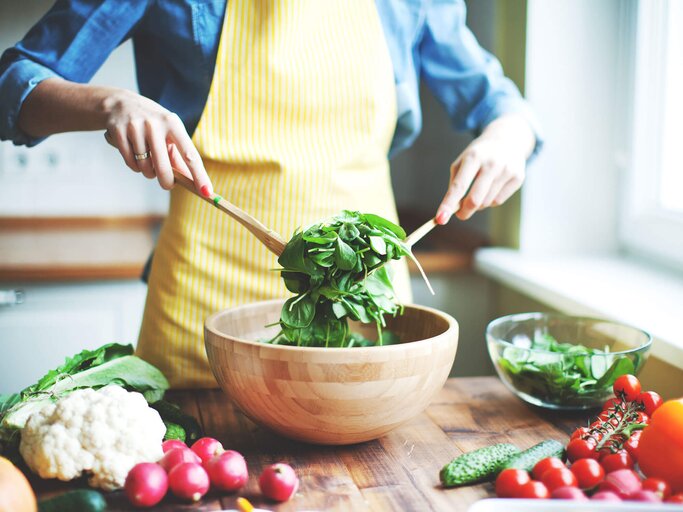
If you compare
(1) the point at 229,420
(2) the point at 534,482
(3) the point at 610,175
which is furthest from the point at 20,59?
(3) the point at 610,175

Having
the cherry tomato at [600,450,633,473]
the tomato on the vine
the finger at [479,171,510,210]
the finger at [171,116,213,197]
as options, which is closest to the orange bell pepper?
the cherry tomato at [600,450,633,473]

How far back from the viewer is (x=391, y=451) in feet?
3.13

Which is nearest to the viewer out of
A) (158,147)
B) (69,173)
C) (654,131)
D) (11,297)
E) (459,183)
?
(158,147)

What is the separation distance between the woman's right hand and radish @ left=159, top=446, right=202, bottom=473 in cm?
36

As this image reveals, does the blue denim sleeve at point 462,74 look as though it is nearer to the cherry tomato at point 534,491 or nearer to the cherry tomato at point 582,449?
the cherry tomato at point 582,449

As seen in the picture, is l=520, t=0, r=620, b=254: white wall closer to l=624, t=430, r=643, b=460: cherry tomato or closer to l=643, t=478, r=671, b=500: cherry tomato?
l=624, t=430, r=643, b=460: cherry tomato

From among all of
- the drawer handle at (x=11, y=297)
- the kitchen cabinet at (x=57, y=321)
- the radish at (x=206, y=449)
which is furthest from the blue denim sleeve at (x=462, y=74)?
the drawer handle at (x=11, y=297)

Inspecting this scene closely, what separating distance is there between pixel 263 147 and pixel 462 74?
0.43 meters

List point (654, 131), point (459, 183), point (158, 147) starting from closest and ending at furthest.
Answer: point (158, 147), point (459, 183), point (654, 131)

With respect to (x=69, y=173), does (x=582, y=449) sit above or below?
below

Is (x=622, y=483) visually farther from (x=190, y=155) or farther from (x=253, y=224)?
(x=190, y=155)

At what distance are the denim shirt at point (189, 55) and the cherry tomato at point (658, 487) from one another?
75 cm

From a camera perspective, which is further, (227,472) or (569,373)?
(569,373)

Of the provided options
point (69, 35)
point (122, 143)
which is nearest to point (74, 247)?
point (69, 35)
